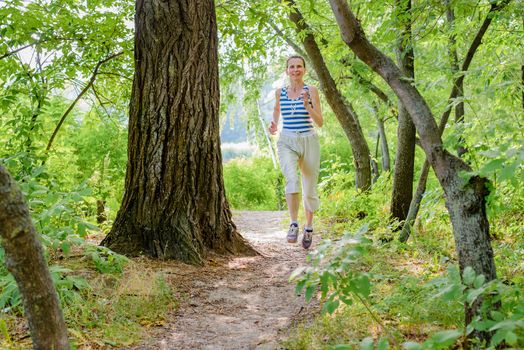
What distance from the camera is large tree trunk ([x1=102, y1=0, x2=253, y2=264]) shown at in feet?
15.9

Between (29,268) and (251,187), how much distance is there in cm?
1418

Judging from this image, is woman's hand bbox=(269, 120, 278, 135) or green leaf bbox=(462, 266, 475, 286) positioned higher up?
woman's hand bbox=(269, 120, 278, 135)

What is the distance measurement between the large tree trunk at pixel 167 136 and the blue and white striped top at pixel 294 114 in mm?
892

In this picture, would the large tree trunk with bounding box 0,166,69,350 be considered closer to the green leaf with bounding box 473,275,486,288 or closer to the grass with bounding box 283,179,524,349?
the grass with bounding box 283,179,524,349

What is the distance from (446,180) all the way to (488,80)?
106 inches

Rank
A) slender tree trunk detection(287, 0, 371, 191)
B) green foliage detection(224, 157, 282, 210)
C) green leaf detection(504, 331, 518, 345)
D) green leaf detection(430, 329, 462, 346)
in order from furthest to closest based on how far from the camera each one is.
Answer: green foliage detection(224, 157, 282, 210) → slender tree trunk detection(287, 0, 371, 191) → green leaf detection(430, 329, 462, 346) → green leaf detection(504, 331, 518, 345)

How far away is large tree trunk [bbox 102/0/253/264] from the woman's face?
92 centimetres

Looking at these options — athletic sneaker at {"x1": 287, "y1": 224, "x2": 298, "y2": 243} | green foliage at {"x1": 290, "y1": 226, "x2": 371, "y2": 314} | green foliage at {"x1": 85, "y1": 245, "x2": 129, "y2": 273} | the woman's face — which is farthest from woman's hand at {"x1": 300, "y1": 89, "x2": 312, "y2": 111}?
green foliage at {"x1": 290, "y1": 226, "x2": 371, "y2": 314}

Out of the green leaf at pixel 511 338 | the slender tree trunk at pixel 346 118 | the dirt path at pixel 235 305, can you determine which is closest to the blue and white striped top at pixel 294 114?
the dirt path at pixel 235 305

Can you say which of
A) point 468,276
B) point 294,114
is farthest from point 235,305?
point 294,114

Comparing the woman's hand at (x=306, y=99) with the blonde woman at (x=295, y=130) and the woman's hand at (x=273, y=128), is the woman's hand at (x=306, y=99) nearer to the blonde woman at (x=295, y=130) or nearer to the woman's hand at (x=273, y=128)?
the blonde woman at (x=295, y=130)

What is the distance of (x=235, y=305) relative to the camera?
13.1 ft

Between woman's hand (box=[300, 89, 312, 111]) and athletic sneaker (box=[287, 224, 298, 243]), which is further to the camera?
athletic sneaker (box=[287, 224, 298, 243])

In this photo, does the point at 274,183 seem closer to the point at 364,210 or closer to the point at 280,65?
the point at 280,65
